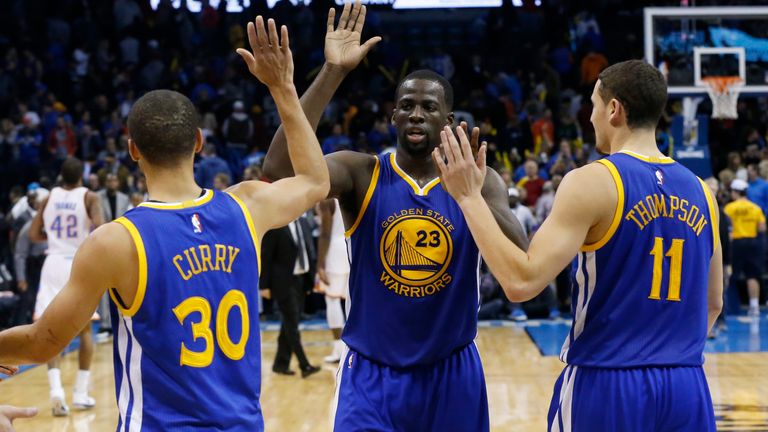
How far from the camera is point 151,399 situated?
10.0 feet

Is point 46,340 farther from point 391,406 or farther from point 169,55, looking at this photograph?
point 169,55

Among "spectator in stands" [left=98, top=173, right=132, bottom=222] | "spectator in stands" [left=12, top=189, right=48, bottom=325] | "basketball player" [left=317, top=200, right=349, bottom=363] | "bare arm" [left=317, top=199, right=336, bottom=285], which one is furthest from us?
"spectator in stands" [left=98, top=173, right=132, bottom=222]

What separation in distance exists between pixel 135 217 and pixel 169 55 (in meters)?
18.9

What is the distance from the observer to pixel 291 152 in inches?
139

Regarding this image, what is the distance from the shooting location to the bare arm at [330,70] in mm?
3920

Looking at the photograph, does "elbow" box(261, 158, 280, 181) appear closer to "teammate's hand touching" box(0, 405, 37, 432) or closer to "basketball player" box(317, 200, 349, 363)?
"teammate's hand touching" box(0, 405, 37, 432)

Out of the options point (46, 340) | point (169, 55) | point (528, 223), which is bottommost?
point (528, 223)

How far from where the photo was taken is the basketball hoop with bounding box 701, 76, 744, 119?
13398 mm

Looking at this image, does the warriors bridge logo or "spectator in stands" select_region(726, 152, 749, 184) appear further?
"spectator in stands" select_region(726, 152, 749, 184)

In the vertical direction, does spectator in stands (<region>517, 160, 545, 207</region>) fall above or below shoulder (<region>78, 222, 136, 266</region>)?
below

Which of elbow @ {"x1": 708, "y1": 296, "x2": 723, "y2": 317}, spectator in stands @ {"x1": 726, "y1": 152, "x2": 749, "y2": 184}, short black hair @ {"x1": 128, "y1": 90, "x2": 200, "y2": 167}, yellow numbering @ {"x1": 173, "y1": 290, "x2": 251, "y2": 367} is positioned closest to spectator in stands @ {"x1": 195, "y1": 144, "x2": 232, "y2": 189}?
spectator in stands @ {"x1": 726, "y1": 152, "x2": 749, "y2": 184}

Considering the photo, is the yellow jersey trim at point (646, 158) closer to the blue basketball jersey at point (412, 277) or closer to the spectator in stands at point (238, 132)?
the blue basketball jersey at point (412, 277)

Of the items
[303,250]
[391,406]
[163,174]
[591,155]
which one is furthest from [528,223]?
[163,174]

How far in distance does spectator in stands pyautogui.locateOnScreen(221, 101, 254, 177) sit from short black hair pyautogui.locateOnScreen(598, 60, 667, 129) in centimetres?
1484
